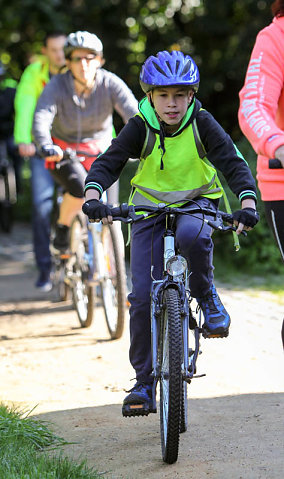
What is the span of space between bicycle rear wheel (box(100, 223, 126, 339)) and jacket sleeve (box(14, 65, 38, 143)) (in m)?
1.43

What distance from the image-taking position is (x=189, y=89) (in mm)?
4023

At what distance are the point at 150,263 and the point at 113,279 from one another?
7.79ft

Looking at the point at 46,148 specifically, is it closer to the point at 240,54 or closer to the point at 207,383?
the point at 207,383

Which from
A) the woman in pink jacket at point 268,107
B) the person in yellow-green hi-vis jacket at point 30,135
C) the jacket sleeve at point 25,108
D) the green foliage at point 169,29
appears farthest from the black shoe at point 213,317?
the green foliage at point 169,29

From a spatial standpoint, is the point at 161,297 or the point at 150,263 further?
the point at 150,263

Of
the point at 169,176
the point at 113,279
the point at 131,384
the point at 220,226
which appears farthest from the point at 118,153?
the point at 113,279

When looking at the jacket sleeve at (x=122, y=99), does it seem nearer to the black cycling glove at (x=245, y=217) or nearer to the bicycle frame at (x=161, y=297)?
the bicycle frame at (x=161, y=297)

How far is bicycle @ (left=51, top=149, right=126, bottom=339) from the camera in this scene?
20.6 feet

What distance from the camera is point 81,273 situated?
693cm

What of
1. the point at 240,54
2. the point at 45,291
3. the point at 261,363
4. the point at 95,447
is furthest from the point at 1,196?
the point at 95,447

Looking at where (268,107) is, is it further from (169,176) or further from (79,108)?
(79,108)

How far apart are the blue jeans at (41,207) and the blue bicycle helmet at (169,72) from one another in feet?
14.3

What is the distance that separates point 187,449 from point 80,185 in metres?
2.89

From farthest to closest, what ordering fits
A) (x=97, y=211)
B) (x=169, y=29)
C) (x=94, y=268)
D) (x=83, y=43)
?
(x=169, y=29)
(x=94, y=268)
(x=83, y=43)
(x=97, y=211)
